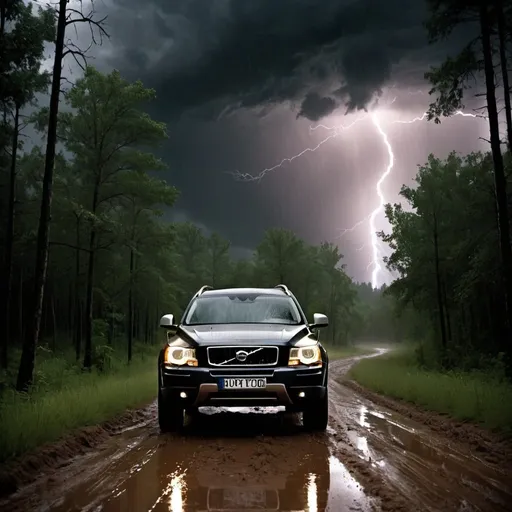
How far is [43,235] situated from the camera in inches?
441

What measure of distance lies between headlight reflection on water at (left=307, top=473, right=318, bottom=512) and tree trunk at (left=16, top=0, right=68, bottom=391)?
806cm

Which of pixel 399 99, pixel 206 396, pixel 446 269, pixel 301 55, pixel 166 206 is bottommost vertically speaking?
pixel 206 396

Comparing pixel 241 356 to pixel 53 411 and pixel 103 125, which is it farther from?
pixel 103 125

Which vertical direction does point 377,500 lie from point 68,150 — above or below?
below

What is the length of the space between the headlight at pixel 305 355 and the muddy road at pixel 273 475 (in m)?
0.93

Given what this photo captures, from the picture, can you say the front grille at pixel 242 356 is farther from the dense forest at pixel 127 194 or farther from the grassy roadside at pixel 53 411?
the dense forest at pixel 127 194

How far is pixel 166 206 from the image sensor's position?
2134 cm

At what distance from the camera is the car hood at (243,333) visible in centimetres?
626

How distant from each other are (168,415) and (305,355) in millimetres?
1993

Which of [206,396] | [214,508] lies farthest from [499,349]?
[214,508]

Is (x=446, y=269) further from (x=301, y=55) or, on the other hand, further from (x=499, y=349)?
(x=301, y=55)

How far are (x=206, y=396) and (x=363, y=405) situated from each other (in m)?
5.29

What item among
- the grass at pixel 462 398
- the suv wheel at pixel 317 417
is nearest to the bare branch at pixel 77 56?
the suv wheel at pixel 317 417

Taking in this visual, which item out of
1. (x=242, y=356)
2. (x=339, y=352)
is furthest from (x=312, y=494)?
(x=339, y=352)
